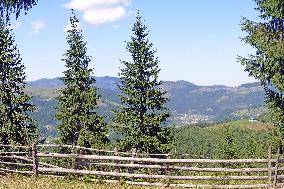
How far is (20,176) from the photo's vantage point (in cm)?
2088

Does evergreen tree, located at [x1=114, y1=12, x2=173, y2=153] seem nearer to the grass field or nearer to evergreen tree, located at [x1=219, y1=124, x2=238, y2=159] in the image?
the grass field

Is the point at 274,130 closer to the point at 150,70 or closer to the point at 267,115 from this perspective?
the point at 267,115

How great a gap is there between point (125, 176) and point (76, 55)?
65.3ft

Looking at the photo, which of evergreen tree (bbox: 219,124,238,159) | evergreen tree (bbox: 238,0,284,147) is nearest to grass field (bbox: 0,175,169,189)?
evergreen tree (bbox: 238,0,284,147)

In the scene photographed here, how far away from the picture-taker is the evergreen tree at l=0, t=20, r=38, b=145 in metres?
33.3

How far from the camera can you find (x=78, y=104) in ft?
122

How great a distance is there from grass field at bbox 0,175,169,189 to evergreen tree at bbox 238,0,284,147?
1063cm

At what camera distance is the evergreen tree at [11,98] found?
33281mm

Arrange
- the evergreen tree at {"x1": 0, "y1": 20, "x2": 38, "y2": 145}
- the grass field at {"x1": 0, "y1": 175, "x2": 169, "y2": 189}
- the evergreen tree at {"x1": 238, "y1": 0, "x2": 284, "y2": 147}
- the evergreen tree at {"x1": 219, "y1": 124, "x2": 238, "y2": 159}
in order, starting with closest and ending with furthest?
the grass field at {"x1": 0, "y1": 175, "x2": 169, "y2": 189} → the evergreen tree at {"x1": 238, "y1": 0, "x2": 284, "y2": 147} → the evergreen tree at {"x1": 0, "y1": 20, "x2": 38, "y2": 145} → the evergreen tree at {"x1": 219, "y1": 124, "x2": 238, "y2": 159}

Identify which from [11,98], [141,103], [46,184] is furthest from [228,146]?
[46,184]

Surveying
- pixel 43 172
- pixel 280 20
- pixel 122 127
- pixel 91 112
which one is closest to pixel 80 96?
pixel 91 112

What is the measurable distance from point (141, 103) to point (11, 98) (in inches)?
419

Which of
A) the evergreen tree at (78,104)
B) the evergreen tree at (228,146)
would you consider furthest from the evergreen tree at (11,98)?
the evergreen tree at (228,146)

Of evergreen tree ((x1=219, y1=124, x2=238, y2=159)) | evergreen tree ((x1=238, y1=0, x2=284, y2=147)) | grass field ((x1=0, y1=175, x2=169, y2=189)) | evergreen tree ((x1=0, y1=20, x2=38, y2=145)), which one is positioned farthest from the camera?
evergreen tree ((x1=219, y1=124, x2=238, y2=159))
